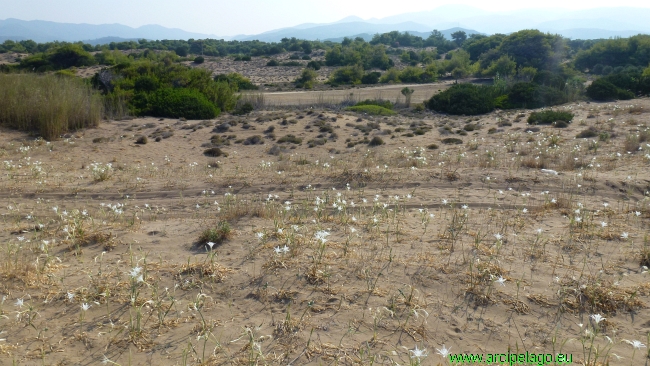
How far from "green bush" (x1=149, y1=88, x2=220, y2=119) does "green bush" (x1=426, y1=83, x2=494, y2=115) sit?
13963mm

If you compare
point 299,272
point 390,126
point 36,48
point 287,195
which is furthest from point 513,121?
point 36,48

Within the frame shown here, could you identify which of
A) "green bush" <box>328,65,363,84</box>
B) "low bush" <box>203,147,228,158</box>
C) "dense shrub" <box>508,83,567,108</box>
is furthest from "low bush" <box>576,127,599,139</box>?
"green bush" <box>328,65,363,84</box>

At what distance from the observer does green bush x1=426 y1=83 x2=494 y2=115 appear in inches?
1091

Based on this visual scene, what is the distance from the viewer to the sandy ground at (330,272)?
3.22 m

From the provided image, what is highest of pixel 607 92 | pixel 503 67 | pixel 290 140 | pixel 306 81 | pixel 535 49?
pixel 535 49

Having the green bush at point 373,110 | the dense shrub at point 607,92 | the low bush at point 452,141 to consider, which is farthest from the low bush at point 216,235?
the dense shrub at point 607,92

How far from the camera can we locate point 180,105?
2309 cm

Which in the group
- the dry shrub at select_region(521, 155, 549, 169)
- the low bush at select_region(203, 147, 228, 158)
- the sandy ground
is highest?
the dry shrub at select_region(521, 155, 549, 169)

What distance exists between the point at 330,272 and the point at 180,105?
20826 millimetres

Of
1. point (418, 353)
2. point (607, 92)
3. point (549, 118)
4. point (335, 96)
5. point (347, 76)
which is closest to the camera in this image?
point (418, 353)

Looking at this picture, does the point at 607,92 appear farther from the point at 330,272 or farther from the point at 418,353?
the point at 418,353

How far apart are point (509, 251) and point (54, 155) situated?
1300 centimetres

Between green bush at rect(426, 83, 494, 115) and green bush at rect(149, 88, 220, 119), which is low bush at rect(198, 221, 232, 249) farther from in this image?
green bush at rect(426, 83, 494, 115)

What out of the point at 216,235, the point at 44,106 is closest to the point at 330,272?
the point at 216,235
